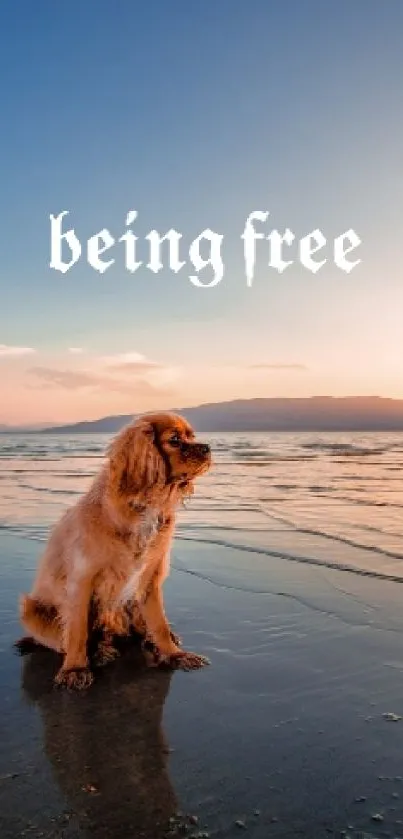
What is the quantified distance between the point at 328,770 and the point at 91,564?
72.4 inches

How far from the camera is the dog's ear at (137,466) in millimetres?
4207

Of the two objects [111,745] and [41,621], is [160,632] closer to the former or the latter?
[41,621]

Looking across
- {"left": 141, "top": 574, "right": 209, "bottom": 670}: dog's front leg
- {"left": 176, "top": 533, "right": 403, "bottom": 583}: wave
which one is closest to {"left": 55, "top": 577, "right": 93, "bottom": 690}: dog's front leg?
{"left": 141, "top": 574, "right": 209, "bottom": 670}: dog's front leg

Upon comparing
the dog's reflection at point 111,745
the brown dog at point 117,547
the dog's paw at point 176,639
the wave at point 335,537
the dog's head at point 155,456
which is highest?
the dog's head at point 155,456

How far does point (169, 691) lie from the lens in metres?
4.01

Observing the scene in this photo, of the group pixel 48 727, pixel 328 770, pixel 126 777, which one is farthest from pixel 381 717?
pixel 48 727

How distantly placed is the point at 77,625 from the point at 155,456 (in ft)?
3.75

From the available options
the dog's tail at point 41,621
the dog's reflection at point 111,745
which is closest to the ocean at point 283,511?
the dog's tail at point 41,621

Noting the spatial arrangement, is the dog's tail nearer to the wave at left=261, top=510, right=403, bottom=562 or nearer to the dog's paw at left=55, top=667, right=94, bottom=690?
the dog's paw at left=55, top=667, right=94, bottom=690

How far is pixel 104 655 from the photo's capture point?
4496 millimetres

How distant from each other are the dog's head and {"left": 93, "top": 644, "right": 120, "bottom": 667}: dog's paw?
111 centimetres

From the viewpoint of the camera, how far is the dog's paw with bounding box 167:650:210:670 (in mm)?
4352

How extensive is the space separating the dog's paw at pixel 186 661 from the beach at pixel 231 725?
3.1 inches

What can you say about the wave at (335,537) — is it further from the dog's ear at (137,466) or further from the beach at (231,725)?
the dog's ear at (137,466)
